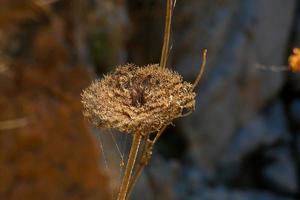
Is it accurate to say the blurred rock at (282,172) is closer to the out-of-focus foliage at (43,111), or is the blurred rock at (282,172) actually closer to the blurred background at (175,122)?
the blurred background at (175,122)

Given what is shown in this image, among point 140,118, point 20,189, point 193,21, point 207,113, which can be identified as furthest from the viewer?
point 207,113

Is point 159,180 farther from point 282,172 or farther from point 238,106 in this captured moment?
point 282,172

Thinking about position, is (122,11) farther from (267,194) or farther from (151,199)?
(267,194)

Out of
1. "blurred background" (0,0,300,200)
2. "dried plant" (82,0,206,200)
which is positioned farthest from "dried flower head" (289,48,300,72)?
"dried plant" (82,0,206,200)

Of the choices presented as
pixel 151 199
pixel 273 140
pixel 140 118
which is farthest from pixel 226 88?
pixel 140 118

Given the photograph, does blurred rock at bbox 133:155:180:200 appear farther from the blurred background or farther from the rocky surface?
the rocky surface

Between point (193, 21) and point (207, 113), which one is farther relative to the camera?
point (207, 113)

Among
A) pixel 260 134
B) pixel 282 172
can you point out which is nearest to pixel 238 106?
pixel 260 134
